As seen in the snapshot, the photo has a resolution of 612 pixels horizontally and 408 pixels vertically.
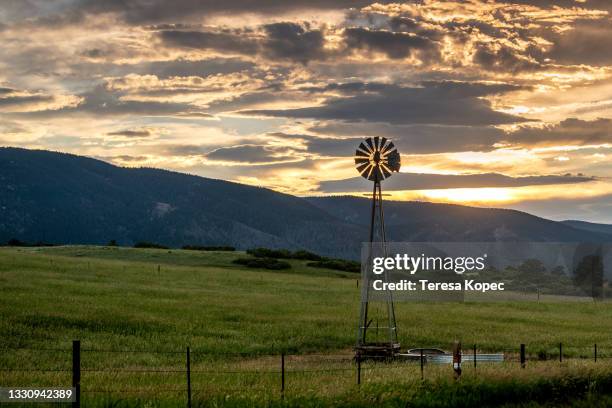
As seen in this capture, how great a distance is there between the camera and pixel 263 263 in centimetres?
11319

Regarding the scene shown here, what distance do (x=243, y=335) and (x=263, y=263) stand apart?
2584 inches

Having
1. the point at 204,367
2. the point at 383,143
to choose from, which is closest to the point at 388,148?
the point at 383,143

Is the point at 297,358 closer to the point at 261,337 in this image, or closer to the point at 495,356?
the point at 261,337

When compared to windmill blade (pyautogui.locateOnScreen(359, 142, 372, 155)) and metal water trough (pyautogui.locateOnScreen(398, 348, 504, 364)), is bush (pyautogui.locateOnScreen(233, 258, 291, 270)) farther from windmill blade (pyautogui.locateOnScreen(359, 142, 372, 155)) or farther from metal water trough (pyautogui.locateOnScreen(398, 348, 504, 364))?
metal water trough (pyautogui.locateOnScreen(398, 348, 504, 364))

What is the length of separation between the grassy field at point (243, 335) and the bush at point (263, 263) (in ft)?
52.0

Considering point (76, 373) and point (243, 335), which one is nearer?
point (76, 373)

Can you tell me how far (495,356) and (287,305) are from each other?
27.0 m

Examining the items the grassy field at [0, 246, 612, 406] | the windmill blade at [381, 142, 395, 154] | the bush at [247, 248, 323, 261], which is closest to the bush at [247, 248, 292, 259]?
the bush at [247, 248, 323, 261]

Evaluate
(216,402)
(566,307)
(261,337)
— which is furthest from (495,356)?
(566,307)

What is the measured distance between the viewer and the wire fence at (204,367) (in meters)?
26.5

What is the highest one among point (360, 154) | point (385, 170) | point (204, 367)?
point (360, 154)

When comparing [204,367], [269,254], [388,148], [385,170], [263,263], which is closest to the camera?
[204,367]

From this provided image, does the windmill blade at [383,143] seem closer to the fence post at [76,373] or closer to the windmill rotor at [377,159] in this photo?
the windmill rotor at [377,159]

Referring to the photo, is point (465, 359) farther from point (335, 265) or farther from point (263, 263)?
point (335, 265)
